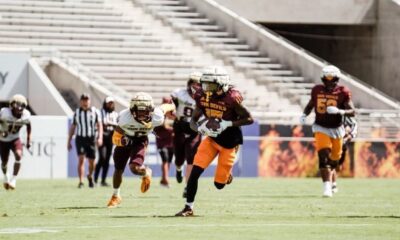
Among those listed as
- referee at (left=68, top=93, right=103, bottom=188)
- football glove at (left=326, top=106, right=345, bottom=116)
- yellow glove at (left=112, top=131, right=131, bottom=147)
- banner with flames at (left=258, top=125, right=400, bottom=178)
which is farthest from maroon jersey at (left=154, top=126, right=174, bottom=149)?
yellow glove at (left=112, top=131, right=131, bottom=147)

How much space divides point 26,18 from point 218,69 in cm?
2330

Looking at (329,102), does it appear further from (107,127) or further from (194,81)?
(107,127)

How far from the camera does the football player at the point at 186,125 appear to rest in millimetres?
20953

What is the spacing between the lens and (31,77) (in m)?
34.8

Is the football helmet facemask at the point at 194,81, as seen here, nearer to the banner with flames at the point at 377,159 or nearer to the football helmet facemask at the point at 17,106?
the football helmet facemask at the point at 17,106

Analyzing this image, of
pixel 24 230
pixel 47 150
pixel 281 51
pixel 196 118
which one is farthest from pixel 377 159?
pixel 24 230

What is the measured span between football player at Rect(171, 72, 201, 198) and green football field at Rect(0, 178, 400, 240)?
725 millimetres

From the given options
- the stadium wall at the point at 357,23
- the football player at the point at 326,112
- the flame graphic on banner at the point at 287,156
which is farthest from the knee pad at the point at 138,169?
the stadium wall at the point at 357,23

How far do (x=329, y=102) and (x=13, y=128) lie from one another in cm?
626

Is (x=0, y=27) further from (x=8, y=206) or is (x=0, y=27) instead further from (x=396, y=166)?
(x=8, y=206)

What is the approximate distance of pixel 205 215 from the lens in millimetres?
15562

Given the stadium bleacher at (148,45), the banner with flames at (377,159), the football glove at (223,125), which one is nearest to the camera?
the football glove at (223,125)

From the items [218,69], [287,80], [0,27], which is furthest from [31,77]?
[218,69]

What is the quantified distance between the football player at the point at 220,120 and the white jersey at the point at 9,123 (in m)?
8.19
